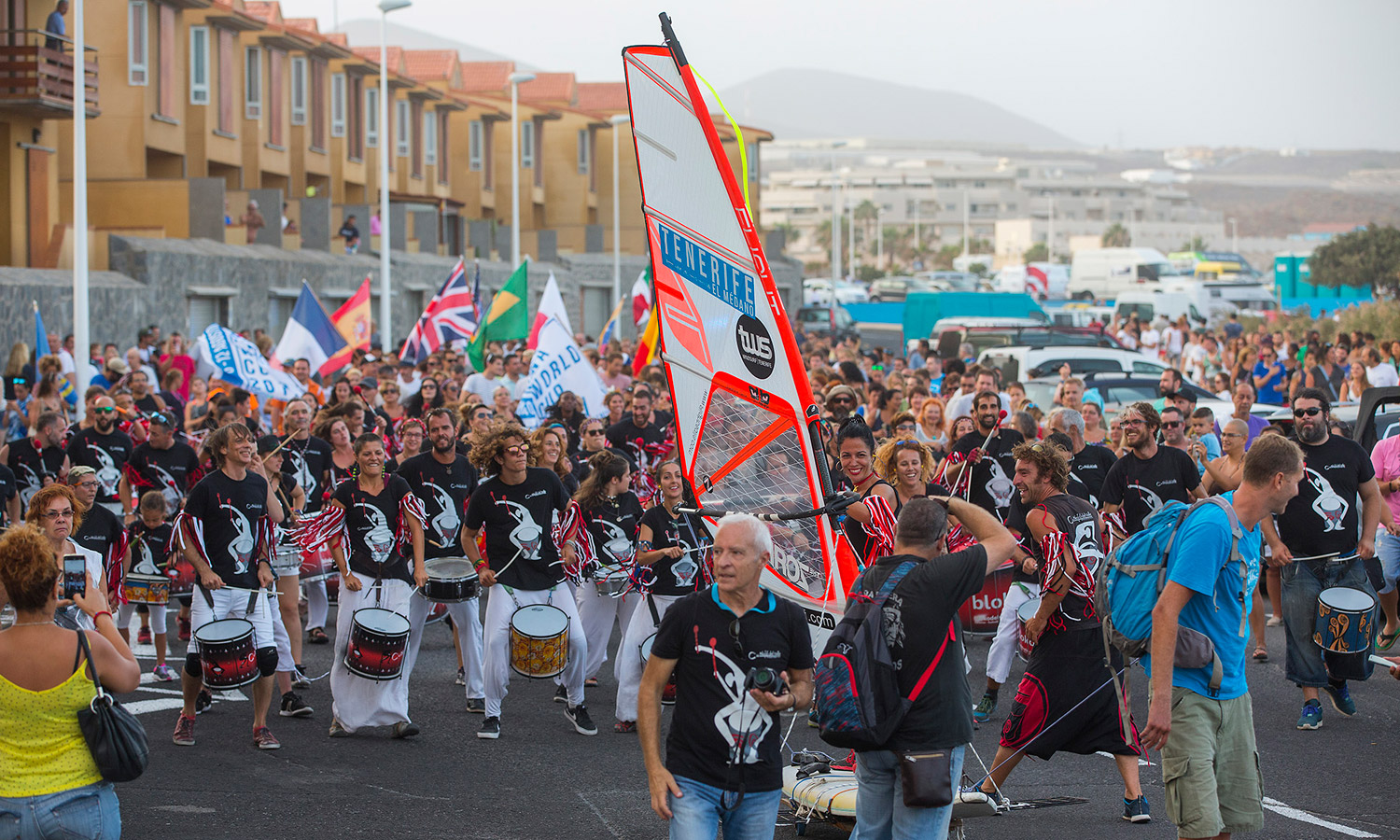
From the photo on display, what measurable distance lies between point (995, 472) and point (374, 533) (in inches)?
174

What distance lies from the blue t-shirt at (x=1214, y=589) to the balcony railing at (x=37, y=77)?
25.1 meters

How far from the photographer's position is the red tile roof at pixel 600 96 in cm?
6406

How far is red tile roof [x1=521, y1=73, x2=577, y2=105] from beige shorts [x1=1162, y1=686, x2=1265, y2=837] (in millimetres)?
57254

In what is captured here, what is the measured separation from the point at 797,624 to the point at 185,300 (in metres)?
26.0

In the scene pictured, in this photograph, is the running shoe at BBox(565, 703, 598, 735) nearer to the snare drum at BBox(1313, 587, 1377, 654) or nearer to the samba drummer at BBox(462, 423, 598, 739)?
the samba drummer at BBox(462, 423, 598, 739)

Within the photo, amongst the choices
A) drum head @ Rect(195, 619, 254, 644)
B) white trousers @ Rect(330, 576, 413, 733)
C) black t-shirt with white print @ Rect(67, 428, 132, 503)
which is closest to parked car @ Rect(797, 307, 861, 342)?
black t-shirt with white print @ Rect(67, 428, 132, 503)

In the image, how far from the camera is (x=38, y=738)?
5.00 metres

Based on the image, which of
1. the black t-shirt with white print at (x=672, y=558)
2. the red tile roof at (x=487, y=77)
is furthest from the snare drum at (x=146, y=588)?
the red tile roof at (x=487, y=77)

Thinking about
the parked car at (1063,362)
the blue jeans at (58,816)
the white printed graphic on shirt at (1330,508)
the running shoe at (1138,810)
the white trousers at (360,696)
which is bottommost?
the running shoe at (1138,810)

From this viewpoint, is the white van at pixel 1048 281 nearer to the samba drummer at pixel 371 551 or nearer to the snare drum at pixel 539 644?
the samba drummer at pixel 371 551

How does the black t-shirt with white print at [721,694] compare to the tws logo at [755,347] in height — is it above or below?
below

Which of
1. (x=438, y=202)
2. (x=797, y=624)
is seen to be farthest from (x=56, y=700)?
(x=438, y=202)

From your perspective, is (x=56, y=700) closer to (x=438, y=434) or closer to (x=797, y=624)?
(x=797, y=624)

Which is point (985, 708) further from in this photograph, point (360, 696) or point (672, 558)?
point (360, 696)
